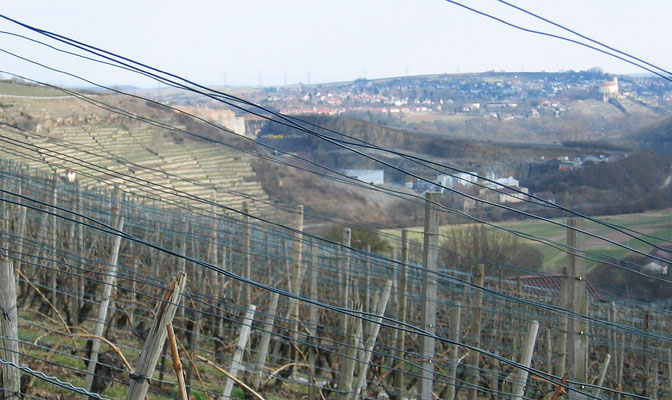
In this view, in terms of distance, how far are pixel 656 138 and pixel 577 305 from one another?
53.4 ft

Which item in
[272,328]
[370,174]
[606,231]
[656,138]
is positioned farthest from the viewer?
[370,174]

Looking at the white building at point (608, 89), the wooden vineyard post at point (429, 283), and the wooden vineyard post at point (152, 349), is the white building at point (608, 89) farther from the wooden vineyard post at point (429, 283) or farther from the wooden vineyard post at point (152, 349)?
the wooden vineyard post at point (152, 349)

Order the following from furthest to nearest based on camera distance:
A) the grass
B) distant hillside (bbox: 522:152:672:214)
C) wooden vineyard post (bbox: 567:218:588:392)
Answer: the grass → distant hillside (bbox: 522:152:672:214) → wooden vineyard post (bbox: 567:218:588:392)

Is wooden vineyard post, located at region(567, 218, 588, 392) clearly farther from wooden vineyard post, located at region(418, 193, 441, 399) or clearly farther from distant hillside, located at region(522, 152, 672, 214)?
distant hillside, located at region(522, 152, 672, 214)

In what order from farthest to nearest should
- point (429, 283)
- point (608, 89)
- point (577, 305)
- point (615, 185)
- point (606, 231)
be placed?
point (608, 89) → point (615, 185) → point (606, 231) → point (429, 283) → point (577, 305)

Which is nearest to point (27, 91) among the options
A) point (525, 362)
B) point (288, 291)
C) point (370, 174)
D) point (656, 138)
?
point (370, 174)

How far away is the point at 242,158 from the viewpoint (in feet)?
113

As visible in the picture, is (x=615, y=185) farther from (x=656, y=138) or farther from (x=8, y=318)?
(x=8, y=318)

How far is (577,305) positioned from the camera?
5211 millimetres

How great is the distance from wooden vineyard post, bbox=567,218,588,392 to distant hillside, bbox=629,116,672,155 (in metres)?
14.7

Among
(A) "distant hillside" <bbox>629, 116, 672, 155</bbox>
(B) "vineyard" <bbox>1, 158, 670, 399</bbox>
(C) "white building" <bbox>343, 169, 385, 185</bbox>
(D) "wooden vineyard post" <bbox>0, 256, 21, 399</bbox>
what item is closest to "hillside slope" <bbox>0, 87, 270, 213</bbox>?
(C) "white building" <bbox>343, 169, 385, 185</bbox>

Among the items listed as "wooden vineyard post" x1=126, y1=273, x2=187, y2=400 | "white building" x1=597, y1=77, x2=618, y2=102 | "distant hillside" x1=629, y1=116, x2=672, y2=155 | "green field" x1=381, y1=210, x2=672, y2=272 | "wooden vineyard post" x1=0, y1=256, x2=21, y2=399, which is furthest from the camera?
"white building" x1=597, y1=77, x2=618, y2=102

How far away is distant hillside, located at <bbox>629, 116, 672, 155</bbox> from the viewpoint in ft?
62.2

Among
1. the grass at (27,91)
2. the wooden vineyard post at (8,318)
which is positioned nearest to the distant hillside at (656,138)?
the wooden vineyard post at (8,318)
